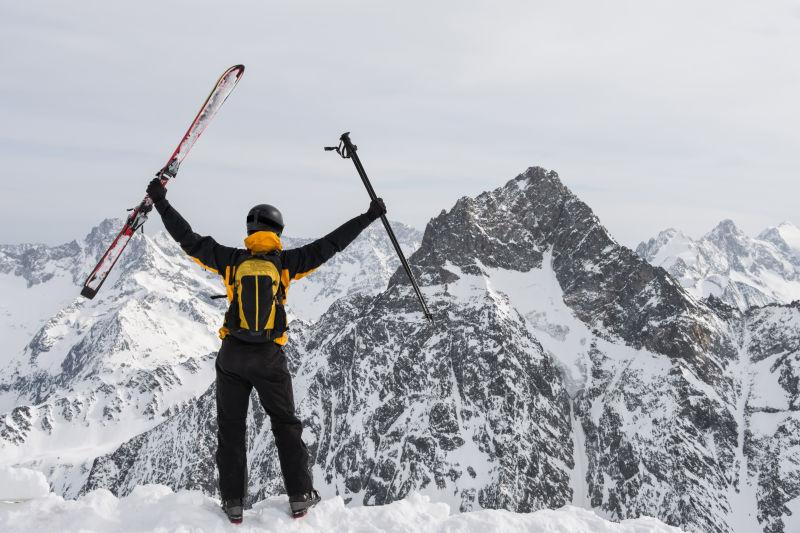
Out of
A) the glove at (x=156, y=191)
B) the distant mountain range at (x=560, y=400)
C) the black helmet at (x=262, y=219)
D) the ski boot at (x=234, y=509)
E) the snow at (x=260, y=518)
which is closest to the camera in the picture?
the snow at (x=260, y=518)

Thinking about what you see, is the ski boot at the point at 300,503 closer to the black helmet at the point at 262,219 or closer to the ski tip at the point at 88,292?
the black helmet at the point at 262,219

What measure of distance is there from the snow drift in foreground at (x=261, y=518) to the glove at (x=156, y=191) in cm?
364

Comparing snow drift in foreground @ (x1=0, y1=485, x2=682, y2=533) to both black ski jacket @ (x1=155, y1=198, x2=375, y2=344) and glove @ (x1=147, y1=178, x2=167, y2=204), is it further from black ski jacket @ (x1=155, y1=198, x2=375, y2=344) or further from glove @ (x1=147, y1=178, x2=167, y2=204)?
glove @ (x1=147, y1=178, x2=167, y2=204)

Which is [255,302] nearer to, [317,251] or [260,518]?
[317,251]

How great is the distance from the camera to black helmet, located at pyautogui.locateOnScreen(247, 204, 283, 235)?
839 cm

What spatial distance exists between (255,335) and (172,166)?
4440 millimetres

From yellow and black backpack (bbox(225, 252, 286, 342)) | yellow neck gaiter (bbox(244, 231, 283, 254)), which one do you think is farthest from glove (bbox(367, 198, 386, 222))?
yellow and black backpack (bbox(225, 252, 286, 342))

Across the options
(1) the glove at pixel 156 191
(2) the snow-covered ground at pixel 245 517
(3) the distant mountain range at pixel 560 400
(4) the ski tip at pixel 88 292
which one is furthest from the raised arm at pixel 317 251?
(3) the distant mountain range at pixel 560 400

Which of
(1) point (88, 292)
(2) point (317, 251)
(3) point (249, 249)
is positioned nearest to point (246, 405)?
(3) point (249, 249)

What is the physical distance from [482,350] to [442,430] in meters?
24.6

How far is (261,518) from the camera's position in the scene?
25.4 feet

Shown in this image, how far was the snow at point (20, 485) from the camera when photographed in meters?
8.16

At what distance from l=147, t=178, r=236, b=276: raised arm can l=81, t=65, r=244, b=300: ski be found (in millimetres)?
2157

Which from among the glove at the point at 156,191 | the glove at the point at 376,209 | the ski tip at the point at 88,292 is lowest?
the ski tip at the point at 88,292
